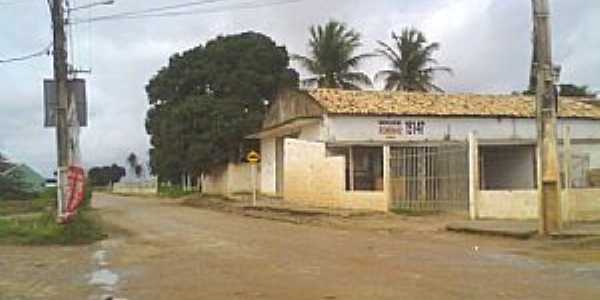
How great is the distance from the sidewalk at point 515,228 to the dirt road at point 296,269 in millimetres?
557

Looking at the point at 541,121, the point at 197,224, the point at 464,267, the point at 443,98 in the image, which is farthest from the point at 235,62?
the point at 464,267

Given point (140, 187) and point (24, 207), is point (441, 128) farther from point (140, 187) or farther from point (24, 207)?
point (140, 187)

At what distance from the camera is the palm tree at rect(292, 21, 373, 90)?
54.2 m

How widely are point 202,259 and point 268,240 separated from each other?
4.92 m

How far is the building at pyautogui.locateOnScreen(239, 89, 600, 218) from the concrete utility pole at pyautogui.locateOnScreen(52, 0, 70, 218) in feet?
36.0

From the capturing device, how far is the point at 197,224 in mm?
30844

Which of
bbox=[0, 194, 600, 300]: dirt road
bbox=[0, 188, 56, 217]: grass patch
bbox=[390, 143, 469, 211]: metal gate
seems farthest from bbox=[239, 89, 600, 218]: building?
bbox=[0, 188, 56, 217]: grass patch

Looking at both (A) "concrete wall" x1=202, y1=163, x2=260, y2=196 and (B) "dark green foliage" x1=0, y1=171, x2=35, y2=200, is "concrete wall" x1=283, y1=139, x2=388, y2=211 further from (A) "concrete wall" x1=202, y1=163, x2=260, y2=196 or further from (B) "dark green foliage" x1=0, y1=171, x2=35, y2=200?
(B) "dark green foliage" x1=0, y1=171, x2=35, y2=200

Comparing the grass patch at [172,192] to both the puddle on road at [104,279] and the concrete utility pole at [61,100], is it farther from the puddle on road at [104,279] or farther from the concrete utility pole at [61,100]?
the puddle on road at [104,279]

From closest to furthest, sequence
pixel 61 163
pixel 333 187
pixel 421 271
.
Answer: pixel 421 271 < pixel 61 163 < pixel 333 187

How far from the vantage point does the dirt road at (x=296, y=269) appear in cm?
1289

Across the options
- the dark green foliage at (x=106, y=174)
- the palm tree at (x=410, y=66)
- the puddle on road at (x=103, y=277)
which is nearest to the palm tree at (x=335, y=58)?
the palm tree at (x=410, y=66)

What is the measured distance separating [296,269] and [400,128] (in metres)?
25.9

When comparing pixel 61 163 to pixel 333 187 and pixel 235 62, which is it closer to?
pixel 333 187
